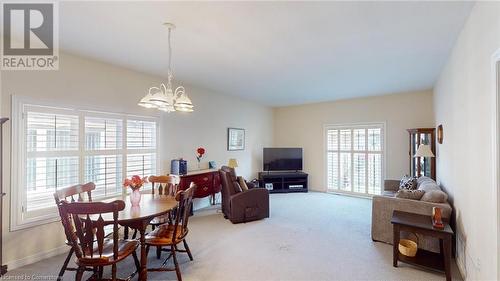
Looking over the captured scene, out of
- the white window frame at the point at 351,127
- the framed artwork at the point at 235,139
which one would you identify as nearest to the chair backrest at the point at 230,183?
the framed artwork at the point at 235,139

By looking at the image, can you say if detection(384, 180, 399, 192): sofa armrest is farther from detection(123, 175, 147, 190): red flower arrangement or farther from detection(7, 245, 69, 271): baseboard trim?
detection(7, 245, 69, 271): baseboard trim

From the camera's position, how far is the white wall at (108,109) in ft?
9.20

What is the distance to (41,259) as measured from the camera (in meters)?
2.99

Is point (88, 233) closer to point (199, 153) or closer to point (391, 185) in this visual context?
point (199, 153)

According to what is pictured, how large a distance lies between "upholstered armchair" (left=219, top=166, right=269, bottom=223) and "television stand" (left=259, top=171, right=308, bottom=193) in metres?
2.18

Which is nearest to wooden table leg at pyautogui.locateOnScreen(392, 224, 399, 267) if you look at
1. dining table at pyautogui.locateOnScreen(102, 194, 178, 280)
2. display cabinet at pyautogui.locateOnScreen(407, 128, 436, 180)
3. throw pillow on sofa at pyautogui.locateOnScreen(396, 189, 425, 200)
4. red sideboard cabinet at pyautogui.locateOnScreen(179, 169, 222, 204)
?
throw pillow on sofa at pyautogui.locateOnScreen(396, 189, 425, 200)

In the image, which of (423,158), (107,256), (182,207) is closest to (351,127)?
(423,158)

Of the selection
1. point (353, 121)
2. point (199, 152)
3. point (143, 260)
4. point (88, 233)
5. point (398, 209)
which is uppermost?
point (353, 121)

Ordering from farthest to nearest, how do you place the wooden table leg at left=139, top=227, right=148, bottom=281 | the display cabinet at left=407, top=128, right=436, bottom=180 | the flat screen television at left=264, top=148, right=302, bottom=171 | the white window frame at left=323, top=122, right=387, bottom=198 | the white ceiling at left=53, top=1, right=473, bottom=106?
the flat screen television at left=264, top=148, right=302, bottom=171, the white window frame at left=323, top=122, right=387, bottom=198, the display cabinet at left=407, top=128, right=436, bottom=180, the wooden table leg at left=139, top=227, right=148, bottom=281, the white ceiling at left=53, top=1, right=473, bottom=106

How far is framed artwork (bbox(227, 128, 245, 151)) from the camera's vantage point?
20.2 ft

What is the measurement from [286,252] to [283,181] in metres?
3.74

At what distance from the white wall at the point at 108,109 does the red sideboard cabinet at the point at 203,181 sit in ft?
1.62

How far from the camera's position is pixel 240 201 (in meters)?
4.30

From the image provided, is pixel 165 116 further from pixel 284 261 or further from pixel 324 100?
pixel 324 100
